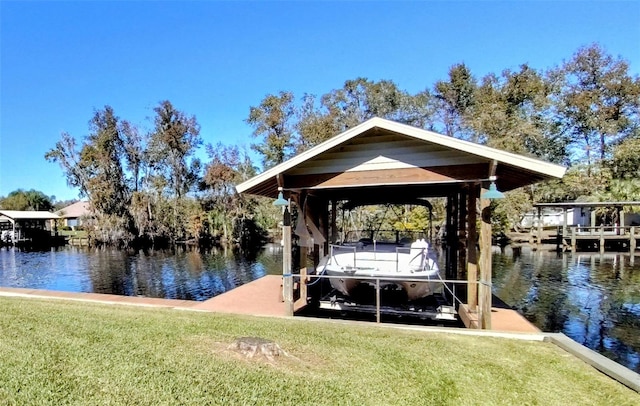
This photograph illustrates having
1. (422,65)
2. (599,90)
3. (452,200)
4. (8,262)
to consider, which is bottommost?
(8,262)

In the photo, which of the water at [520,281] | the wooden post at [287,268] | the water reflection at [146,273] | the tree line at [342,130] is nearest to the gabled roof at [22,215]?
the tree line at [342,130]

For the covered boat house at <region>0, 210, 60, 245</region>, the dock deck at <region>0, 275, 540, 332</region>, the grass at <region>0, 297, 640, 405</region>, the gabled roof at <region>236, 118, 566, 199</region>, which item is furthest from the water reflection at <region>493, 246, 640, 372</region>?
the covered boat house at <region>0, 210, 60, 245</region>

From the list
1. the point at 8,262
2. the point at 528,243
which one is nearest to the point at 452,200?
the point at 528,243

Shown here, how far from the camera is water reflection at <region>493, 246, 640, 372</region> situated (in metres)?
8.19

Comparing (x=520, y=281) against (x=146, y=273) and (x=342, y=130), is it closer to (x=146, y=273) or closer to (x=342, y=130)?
(x=146, y=273)

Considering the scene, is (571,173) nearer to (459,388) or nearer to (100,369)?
(459,388)

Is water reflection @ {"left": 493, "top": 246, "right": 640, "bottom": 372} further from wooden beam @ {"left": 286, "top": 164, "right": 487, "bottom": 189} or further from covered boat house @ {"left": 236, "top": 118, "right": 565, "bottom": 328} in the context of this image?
wooden beam @ {"left": 286, "top": 164, "right": 487, "bottom": 189}

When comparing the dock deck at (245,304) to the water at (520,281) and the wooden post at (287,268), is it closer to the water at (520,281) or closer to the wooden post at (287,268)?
Answer: the wooden post at (287,268)

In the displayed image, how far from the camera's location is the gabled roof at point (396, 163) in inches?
259

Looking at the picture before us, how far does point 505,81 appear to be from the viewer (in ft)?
110

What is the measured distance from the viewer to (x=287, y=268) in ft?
25.8

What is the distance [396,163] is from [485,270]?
7.65 ft

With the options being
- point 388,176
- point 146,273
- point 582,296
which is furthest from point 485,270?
point 146,273

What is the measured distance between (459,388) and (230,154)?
108ft
